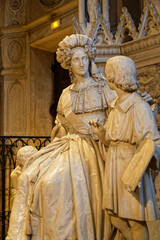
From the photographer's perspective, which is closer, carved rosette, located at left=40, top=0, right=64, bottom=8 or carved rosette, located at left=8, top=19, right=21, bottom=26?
carved rosette, located at left=40, top=0, right=64, bottom=8

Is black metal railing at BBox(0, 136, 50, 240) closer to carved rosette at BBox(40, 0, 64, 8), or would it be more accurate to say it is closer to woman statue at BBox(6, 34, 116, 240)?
woman statue at BBox(6, 34, 116, 240)

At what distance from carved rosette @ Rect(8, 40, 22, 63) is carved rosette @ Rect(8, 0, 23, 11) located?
650mm

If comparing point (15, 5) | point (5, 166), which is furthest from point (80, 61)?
point (15, 5)

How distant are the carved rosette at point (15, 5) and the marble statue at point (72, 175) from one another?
4.12 m

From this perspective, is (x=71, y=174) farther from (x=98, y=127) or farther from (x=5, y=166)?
(x=5, y=166)

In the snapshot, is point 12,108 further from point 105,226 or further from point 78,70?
point 105,226

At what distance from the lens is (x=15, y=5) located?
680 centimetres

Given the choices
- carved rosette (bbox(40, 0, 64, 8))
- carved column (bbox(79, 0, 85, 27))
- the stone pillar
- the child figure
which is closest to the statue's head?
the child figure

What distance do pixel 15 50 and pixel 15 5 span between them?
89cm

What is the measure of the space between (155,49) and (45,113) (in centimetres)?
346

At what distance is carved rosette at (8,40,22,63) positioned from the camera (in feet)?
22.1

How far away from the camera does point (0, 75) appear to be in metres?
6.76

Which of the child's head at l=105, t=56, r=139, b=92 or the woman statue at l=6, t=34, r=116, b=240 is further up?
the child's head at l=105, t=56, r=139, b=92

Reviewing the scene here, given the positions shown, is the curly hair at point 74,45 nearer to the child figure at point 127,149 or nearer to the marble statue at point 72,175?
the marble statue at point 72,175
